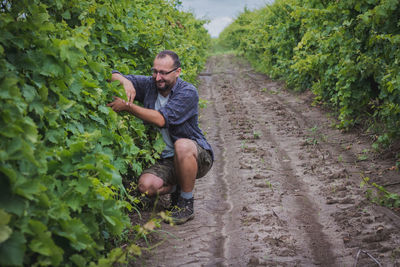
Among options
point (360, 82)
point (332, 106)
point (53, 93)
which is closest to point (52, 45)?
point (53, 93)

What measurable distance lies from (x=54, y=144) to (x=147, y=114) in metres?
1.33

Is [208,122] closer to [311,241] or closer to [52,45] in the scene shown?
[311,241]

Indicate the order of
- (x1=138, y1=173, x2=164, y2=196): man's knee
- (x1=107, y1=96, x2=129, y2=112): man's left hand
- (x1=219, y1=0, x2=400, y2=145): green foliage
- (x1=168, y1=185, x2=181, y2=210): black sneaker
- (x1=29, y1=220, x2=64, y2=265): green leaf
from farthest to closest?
(x1=219, y1=0, x2=400, y2=145): green foliage < (x1=168, y1=185, x2=181, y2=210): black sneaker < (x1=138, y1=173, x2=164, y2=196): man's knee < (x1=107, y1=96, x2=129, y2=112): man's left hand < (x1=29, y1=220, x2=64, y2=265): green leaf

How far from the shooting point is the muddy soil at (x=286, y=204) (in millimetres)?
3531

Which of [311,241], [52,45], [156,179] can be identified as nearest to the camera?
[52,45]

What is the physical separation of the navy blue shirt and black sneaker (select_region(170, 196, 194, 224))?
0.65 meters

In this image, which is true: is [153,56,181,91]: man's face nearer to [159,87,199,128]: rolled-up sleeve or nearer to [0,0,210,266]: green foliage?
[159,87,199,128]: rolled-up sleeve

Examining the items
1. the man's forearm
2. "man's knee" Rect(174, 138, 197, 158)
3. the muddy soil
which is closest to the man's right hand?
the man's forearm

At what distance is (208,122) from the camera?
30.4 ft

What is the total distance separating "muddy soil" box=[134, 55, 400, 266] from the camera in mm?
3531

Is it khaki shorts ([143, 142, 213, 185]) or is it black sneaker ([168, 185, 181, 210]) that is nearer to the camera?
khaki shorts ([143, 142, 213, 185])

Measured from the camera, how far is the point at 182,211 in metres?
4.29

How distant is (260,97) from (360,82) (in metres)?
4.70

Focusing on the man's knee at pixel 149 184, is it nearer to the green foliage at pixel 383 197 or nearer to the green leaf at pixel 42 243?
the green leaf at pixel 42 243
